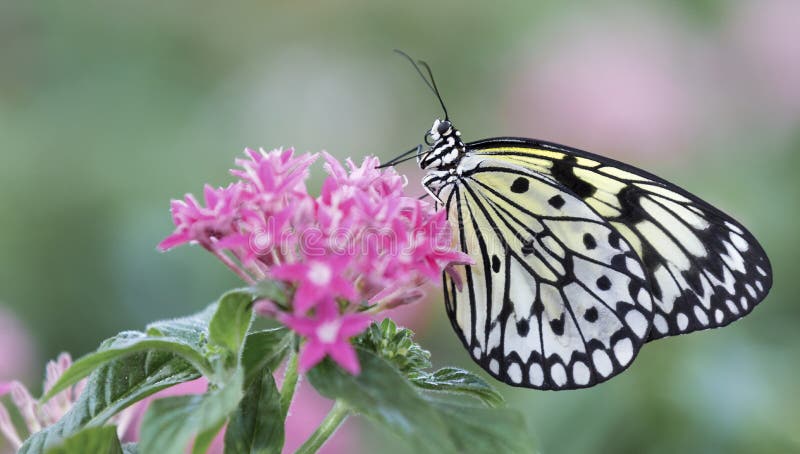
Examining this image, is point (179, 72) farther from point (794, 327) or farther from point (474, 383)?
point (474, 383)

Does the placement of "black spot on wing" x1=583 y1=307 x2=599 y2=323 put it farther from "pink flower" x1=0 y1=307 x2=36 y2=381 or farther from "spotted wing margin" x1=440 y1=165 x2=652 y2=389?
"pink flower" x1=0 y1=307 x2=36 y2=381

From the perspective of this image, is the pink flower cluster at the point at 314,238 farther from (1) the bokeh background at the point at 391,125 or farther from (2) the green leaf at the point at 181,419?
(1) the bokeh background at the point at 391,125

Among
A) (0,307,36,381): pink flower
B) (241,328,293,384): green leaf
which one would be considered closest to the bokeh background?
(0,307,36,381): pink flower

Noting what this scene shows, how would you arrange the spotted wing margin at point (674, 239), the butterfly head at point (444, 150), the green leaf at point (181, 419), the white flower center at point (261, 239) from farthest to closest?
the butterfly head at point (444, 150) → the spotted wing margin at point (674, 239) → the white flower center at point (261, 239) → the green leaf at point (181, 419)

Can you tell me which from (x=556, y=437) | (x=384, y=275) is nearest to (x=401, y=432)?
(x=384, y=275)

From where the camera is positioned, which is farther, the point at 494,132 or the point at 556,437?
the point at 494,132

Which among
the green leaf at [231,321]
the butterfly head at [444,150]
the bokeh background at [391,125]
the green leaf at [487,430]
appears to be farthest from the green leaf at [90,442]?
the bokeh background at [391,125]

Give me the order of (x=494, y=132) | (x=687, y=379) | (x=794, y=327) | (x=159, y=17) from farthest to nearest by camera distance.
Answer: (x=159, y=17), (x=494, y=132), (x=794, y=327), (x=687, y=379)
